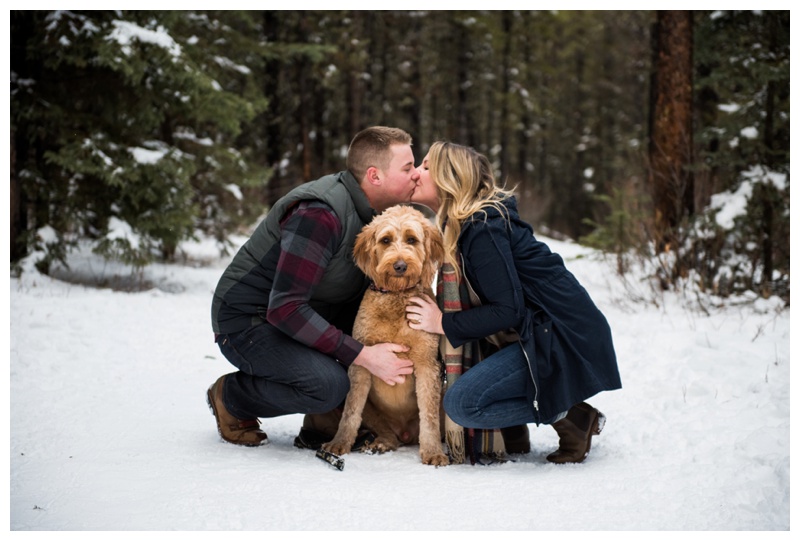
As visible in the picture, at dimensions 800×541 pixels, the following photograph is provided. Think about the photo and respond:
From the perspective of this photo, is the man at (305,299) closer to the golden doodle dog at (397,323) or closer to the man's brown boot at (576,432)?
the golden doodle dog at (397,323)

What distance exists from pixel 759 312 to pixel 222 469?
6195 mm

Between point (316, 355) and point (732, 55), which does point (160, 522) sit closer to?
point (316, 355)

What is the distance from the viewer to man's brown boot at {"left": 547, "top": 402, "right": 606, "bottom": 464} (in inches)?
149

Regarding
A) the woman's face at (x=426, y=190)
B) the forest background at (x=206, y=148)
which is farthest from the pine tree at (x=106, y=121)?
the woman's face at (x=426, y=190)

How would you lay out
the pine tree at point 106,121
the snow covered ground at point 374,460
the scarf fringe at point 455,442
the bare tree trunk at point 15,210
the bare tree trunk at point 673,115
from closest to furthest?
the snow covered ground at point 374,460 → the scarf fringe at point 455,442 → the pine tree at point 106,121 → the bare tree trunk at point 673,115 → the bare tree trunk at point 15,210

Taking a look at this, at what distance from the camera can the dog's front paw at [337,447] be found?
378 cm

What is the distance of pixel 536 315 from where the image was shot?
12.0 feet

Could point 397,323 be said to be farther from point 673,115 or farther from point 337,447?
point 673,115

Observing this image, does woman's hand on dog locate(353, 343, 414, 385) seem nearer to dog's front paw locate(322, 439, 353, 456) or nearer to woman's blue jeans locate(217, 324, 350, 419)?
woman's blue jeans locate(217, 324, 350, 419)

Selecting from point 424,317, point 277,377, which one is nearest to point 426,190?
point 424,317

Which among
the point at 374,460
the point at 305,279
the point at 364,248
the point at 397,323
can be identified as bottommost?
the point at 374,460

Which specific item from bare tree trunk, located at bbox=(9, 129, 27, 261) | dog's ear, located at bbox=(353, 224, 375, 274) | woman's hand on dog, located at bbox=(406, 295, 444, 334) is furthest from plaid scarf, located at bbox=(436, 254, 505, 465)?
bare tree trunk, located at bbox=(9, 129, 27, 261)

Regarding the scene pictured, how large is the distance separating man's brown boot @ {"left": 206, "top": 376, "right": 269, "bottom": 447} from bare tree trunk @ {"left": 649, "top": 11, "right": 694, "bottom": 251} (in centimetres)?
603

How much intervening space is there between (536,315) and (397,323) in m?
0.74
